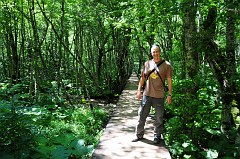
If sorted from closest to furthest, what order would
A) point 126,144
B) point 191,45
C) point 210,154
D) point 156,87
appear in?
point 156,87 < point 126,144 < point 210,154 < point 191,45

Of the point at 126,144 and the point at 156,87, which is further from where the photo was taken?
the point at 126,144

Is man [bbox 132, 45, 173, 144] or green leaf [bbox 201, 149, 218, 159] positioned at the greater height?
man [bbox 132, 45, 173, 144]

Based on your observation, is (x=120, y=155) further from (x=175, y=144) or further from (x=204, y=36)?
(x=204, y=36)

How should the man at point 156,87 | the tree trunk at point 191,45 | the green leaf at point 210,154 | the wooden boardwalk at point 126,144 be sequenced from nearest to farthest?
the wooden boardwalk at point 126,144, the man at point 156,87, the green leaf at point 210,154, the tree trunk at point 191,45

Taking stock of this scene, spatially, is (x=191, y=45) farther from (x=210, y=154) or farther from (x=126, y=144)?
(x=126, y=144)

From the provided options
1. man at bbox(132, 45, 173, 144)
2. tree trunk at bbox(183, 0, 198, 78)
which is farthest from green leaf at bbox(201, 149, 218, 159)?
tree trunk at bbox(183, 0, 198, 78)

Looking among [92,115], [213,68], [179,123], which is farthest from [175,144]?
[92,115]

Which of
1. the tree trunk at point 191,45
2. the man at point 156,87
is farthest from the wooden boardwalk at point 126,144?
the tree trunk at point 191,45

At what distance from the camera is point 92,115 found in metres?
9.00

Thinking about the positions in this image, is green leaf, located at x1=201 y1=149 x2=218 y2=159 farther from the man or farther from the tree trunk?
the tree trunk

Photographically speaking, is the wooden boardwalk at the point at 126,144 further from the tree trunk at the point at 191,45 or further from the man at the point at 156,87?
the tree trunk at the point at 191,45

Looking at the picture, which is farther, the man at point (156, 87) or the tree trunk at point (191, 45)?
the tree trunk at point (191, 45)

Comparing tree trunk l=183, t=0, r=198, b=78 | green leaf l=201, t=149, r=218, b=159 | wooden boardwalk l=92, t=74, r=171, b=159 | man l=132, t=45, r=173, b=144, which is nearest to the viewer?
wooden boardwalk l=92, t=74, r=171, b=159

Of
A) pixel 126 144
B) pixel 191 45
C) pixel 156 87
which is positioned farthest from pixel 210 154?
pixel 191 45
